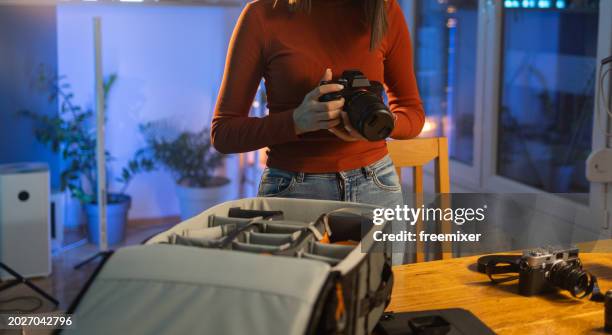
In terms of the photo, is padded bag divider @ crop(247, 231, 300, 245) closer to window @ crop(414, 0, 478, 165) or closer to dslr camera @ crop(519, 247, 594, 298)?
dslr camera @ crop(519, 247, 594, 298)

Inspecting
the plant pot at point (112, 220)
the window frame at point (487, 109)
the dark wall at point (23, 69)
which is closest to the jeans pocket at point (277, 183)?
the window frame at point (487, 109)

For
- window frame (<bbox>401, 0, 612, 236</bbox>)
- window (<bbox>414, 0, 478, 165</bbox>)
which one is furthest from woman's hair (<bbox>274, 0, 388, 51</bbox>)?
window (<bbox>414, 0, 478, 165</bbox>)

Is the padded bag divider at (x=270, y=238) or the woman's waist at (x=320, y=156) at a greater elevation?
the woman's waist at (x=320, y=156)

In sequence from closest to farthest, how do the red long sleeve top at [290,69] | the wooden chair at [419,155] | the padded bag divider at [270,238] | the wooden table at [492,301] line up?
the padded bag divider at [270,238] → the wooden table at [492,301] → the red long sleeve top at [290,69] → the wooden chair at [419,155]

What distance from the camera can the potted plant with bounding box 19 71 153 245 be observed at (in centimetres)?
383

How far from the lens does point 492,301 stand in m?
1.18

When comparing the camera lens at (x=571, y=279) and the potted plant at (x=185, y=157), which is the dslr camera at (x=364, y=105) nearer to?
the camera lens at (x=571, y=279)

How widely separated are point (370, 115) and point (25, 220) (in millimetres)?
2752

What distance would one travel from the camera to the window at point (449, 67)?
3.19m

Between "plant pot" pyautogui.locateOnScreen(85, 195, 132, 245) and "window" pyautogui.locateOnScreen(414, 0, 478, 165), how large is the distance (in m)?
1.73

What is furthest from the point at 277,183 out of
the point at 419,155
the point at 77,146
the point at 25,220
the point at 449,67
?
the point at 77,146

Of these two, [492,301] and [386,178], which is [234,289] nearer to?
[492,301]

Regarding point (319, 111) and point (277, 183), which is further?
point (277, 183)

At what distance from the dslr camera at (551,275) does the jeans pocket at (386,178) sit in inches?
12.7
